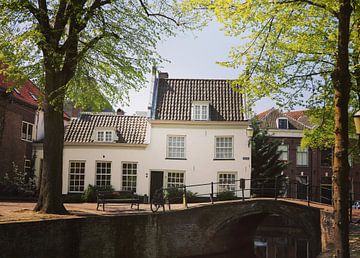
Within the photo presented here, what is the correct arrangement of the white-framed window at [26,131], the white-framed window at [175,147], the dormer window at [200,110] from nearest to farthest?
the white-framed window at [175,147] → the dormer window at [200,110] → the white-framed window at [26,131]

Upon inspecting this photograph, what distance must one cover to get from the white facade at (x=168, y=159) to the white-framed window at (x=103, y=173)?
195 millimetres

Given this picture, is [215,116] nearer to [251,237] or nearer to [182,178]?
[182,178]

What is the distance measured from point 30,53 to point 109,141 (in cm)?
1096

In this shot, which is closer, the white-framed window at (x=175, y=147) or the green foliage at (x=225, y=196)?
the green foliage at (x=225, y=196)

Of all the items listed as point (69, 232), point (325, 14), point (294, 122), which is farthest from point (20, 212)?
point (294, 122)

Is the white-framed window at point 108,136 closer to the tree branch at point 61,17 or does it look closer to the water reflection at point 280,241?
the water reflection at point 280,241

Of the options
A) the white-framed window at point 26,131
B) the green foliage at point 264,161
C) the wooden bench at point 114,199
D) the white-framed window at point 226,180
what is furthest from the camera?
the green foliage at point 264,161

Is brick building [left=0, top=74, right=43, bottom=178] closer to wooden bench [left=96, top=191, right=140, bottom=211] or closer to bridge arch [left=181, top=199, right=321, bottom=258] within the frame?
wooden bench [left=96, top=191, right=140, bottom=211]

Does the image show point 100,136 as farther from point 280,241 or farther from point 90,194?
point 280,241

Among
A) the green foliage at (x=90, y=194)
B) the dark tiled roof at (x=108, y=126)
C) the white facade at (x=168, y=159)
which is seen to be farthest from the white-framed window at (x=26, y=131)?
the green foliage at (x=90, y=194)

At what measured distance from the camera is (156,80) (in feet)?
83.1

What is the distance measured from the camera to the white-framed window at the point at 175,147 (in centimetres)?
2322

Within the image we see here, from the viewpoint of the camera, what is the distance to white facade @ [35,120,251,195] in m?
22.9

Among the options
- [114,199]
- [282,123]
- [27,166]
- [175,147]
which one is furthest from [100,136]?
[282,123]
